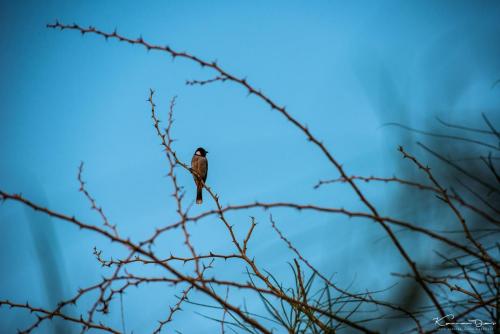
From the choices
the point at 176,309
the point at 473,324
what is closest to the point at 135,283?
the point at 176,309

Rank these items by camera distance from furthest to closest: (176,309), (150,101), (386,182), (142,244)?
(150,101), (176,309), (386,182), (142,244)

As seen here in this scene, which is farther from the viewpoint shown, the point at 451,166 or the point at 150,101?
the point at 150,101

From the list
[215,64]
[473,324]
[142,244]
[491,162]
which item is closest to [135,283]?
[142,244]

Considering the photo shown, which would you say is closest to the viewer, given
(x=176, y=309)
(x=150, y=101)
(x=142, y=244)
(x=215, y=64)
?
(x=142, y=244)

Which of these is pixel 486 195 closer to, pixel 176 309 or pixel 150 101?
pixel 176 309

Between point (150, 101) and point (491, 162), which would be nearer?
point (491, 162)

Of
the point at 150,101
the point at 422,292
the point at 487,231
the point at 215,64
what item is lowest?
the point at 422,292

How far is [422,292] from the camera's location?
4.71 ft

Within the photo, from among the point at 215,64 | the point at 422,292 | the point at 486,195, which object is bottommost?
the point at 422,292

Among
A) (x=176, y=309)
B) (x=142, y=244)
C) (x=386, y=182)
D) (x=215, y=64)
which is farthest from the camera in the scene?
(x=176, y=309)

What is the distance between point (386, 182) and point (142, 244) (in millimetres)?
875

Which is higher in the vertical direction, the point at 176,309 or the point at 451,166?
the point at 451,166

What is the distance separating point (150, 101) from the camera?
8.32 ft

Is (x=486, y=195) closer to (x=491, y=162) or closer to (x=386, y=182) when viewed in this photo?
(x=491, y=162)
